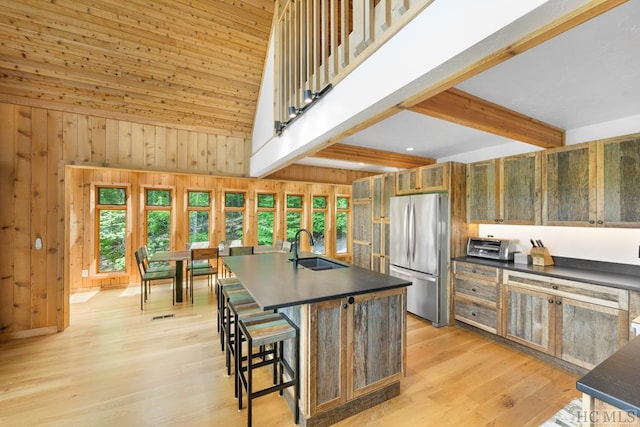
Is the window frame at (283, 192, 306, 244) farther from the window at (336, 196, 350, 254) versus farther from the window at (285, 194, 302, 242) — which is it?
the window at (336, 196, 350, 254)

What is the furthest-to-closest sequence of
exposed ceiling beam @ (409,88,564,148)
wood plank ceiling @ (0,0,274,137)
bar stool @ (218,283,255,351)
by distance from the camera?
1. wood plank ceiling @ (0,0,274,137)
2. bar stool @ (218,283,255,351)
3. exposed ceiling beam @ (409,88,564,148)

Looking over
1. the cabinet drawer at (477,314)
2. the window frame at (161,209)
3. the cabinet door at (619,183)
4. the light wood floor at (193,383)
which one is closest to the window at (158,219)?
the window frame at (161,209)

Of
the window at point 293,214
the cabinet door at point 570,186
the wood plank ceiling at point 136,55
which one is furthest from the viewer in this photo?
the window at point 293,214

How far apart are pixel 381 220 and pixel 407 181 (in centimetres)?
80

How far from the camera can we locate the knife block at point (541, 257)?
295 centimetres

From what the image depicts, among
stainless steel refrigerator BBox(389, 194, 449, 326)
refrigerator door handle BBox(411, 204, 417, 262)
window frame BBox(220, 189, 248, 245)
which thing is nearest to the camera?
stainless steel refrigerator BBox(389, 194, 449, 326)

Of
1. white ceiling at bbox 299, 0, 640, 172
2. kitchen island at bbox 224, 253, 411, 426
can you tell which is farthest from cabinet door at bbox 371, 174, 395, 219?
kitchen island at bbox 224, 253, 411, 426

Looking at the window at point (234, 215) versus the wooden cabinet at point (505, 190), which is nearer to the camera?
the wooden cabinet at point (505, 190)

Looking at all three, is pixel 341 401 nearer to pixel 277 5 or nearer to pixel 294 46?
pixel 294 46

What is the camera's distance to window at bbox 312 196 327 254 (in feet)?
22.4

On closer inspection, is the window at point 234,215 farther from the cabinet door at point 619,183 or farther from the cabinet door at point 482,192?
the cabinet door at point 619,183

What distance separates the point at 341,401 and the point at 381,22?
2.46 metres

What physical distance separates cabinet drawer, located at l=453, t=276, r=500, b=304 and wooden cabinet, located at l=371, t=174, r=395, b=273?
117cm

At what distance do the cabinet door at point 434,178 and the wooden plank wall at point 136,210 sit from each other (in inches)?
131
